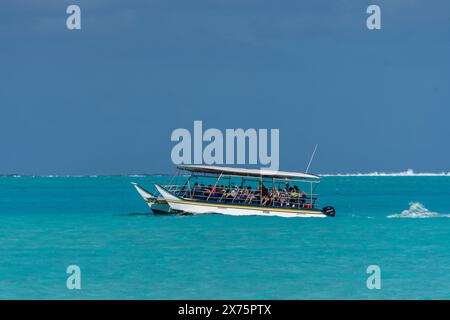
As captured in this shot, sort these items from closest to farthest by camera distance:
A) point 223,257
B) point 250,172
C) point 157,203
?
1. point 223,257
2. point 250,172
3. point 157,203

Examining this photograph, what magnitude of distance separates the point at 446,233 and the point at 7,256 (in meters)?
24.7

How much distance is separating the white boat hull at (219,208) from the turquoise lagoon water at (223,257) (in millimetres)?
672

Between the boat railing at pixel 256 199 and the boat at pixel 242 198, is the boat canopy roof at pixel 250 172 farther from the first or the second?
the boat railing at pixel 256 199

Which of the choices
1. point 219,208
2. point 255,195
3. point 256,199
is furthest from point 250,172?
point 219,208

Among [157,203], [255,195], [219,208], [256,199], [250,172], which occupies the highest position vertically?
[250,172]

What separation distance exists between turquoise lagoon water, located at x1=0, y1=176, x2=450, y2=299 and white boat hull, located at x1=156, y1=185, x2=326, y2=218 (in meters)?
0.67

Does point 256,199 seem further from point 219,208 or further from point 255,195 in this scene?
point 219,208

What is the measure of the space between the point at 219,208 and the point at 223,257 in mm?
15559

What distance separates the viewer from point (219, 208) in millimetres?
53625

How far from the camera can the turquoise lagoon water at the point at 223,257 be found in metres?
29.8

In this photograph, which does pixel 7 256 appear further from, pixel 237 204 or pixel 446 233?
pixel 446 233

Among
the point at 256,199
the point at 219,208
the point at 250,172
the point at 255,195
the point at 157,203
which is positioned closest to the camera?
the point at 250,172

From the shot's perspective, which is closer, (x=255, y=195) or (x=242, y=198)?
(x=255, y=195)
